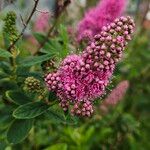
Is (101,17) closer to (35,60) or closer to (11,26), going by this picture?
(11,26)

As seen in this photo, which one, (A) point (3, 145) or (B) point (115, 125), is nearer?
(A) point (3, 145)

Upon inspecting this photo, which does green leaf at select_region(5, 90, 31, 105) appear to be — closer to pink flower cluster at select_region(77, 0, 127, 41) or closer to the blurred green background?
the blurred green background

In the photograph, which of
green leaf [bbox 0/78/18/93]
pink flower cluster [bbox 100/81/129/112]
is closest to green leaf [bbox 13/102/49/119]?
green leaf [bbox 0/78/18/93]

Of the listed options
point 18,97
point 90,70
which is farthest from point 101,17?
point 90,70

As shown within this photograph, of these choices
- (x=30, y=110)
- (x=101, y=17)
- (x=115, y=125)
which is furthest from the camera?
(x=115, y=125)

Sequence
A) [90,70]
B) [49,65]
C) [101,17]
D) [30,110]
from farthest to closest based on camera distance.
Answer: [101,17] < [49,65] < [30,110] < [90,70]

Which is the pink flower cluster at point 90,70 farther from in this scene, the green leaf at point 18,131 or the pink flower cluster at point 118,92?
the pink flower cluster at point 118,92

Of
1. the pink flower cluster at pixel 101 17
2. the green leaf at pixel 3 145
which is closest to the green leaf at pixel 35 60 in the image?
the green leaf at pixel 3 145
